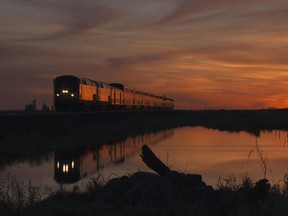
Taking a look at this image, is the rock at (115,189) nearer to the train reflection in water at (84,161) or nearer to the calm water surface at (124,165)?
the calm water surface at (124,165)

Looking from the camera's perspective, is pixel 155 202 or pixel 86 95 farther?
pixel 86 95

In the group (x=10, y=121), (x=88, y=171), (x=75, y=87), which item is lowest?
(x=88, y=171)

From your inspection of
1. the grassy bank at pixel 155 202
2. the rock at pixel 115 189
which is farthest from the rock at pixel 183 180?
the rock at pixel 115 189

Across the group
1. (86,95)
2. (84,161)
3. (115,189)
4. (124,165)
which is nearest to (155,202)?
(115,189)

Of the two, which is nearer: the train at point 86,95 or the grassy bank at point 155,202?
the grassy bank at point 155,202

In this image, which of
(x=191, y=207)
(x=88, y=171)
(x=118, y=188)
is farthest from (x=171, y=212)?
(x=88, y=171)

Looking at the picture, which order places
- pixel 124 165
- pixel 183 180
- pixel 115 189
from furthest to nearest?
pixel 124 165, pixel 183 180, pixel 115 189

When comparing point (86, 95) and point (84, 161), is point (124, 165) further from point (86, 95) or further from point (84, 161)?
point (86, 95)

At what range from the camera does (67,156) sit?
26.6 m

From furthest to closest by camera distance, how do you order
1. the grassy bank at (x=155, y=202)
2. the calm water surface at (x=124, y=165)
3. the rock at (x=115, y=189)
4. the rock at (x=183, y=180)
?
the calm water surface at (x=124, y=165), the rock at (x=183, y=180), the rock at (x=115, y=189), the grassy bank at (x=155, y=202)

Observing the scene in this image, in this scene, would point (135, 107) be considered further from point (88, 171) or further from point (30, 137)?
point (88, 171)

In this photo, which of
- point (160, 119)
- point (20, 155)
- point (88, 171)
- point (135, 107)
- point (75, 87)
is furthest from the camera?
point (135, 107)

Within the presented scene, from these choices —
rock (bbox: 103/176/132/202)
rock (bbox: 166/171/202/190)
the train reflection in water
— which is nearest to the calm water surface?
the train reflection in water

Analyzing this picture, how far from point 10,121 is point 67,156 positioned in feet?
24.2
